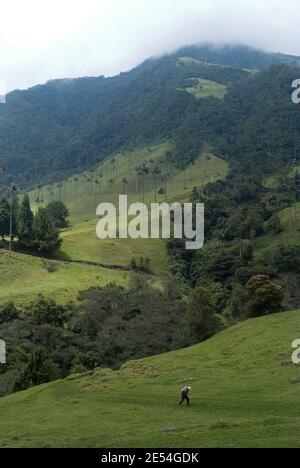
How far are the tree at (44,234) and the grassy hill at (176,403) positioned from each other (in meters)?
69.5

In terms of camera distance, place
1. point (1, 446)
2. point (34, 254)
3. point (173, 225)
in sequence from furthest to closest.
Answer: point (173, 225) → point (34, 254) → point (1, 446)

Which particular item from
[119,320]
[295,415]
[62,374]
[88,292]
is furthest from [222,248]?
[295,415]

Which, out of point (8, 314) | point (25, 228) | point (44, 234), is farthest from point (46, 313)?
point (25, 228)

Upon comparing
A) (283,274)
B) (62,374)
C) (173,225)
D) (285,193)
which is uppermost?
(285,193)

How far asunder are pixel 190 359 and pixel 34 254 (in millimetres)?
76587

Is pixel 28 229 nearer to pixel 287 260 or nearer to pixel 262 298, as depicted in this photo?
pixel 287 260

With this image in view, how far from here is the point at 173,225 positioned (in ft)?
515

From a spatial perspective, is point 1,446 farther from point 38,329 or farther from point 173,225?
point 173,225

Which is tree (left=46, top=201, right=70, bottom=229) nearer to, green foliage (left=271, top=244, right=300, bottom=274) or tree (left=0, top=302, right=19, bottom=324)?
green foliage (left=271, top=244, right=300, bottom=274)

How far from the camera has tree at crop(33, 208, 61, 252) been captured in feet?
406

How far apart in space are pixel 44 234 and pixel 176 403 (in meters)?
90.0

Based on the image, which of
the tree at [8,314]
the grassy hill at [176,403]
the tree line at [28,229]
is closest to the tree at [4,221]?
the tree line at [28,229]

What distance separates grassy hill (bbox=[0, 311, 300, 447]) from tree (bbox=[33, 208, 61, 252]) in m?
69.5
